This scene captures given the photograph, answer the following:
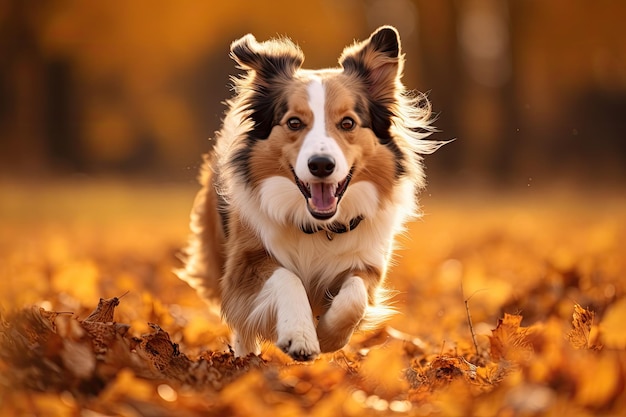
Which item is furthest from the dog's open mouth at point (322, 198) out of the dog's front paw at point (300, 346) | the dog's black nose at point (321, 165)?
the dog's front paw at point (300, 346)

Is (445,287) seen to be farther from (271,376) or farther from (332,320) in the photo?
(271,376)

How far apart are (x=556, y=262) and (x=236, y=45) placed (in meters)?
3.07

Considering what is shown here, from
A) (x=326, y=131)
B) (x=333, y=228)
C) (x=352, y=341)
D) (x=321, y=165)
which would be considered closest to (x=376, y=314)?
(x=333, y=228)

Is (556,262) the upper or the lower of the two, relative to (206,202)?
lower

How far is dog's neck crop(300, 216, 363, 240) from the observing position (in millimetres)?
4648

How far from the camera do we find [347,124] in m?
4.52

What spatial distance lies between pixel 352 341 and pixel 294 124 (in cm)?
148

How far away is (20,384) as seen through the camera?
2.79 metres

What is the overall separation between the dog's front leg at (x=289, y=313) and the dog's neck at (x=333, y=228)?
0.39 metres

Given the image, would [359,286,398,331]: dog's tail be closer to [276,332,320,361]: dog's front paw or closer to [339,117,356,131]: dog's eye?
[276,332,320,361]: dog's front paw

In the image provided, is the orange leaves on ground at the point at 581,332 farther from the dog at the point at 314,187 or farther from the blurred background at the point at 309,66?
the blurred background at the point at 309,66

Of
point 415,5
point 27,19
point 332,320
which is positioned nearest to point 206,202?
point 332,320

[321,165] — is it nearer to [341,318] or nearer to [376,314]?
[341,318]

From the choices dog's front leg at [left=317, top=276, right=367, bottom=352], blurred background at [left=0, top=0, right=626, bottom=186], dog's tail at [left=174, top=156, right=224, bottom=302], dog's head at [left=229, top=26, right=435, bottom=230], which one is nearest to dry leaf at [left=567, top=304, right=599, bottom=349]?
dog's front leg at [left=317, top=276, right=367, bottom=352]
